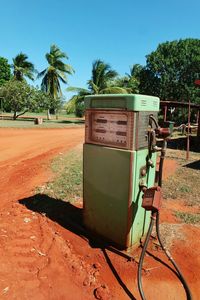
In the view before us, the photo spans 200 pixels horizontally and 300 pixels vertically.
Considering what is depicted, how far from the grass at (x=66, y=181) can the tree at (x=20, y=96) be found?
767 inches

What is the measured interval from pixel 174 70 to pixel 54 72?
43.0 feet

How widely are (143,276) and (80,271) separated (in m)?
0.64

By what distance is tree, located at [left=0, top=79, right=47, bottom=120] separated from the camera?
25375 millimetres

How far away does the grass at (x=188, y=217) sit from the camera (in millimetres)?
4095

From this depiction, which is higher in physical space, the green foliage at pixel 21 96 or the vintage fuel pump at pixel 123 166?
the green foliage at pixel 21 96

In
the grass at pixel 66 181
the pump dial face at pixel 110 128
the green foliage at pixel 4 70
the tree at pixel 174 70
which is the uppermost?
the green foliage at pixel 4 70

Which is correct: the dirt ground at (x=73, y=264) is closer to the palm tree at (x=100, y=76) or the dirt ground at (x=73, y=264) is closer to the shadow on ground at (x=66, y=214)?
the shadow on ground at (x=66, y=214)

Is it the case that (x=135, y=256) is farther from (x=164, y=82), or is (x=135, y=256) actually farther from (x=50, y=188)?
(x=164, y=82)

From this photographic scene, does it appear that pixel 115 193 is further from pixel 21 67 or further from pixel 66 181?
pixel 21 67

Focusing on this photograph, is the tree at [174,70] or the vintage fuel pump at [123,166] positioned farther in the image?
the tree at [174,70]

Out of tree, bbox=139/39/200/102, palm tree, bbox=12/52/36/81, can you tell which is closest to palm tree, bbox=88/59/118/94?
tree, bbox=139/39/200/102

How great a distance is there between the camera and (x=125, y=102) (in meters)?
2.88

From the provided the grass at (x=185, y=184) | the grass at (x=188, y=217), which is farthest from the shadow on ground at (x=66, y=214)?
the grass at (x=185, y=184)

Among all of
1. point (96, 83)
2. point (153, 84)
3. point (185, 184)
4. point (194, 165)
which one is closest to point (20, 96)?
point (96, 83)
